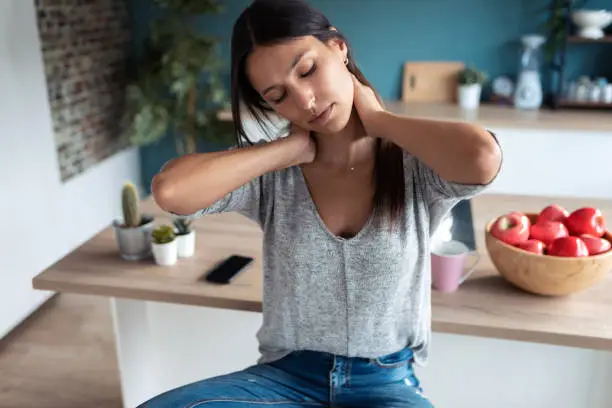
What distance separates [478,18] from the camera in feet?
10.7

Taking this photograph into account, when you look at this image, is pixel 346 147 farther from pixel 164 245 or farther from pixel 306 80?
pixel 164 245

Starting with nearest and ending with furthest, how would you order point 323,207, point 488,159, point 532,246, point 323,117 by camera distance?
point 488,159 → point 323,117 → point 323,207 → point 532,246

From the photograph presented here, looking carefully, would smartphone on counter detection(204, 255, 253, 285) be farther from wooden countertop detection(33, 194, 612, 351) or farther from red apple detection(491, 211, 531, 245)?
red apple detection(491, 211, 531, 245)

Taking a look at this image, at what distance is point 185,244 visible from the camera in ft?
4.68

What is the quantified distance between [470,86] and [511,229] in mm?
2189

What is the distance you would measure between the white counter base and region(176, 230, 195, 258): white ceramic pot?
0.21 m

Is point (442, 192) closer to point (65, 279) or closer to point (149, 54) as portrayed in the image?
point (65, 279)

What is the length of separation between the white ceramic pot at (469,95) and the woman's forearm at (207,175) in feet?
8.16

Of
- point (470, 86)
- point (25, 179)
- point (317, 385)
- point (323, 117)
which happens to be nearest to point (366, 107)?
point (323, 117)

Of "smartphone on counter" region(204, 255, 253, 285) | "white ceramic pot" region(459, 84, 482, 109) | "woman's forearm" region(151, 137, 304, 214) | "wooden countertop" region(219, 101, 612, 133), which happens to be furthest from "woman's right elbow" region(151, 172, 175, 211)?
"white ceramic pot" region(459, 84, 482, 109)

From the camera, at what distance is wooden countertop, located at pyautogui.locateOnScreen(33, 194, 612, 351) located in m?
1.12

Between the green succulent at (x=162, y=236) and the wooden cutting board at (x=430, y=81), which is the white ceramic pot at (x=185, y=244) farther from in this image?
the wooden cutting board at (x=430, y=81)

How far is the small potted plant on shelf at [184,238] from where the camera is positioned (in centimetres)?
142

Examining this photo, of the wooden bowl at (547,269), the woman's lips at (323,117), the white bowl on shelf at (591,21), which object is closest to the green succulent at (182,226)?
the woman's lips at (323,117)
